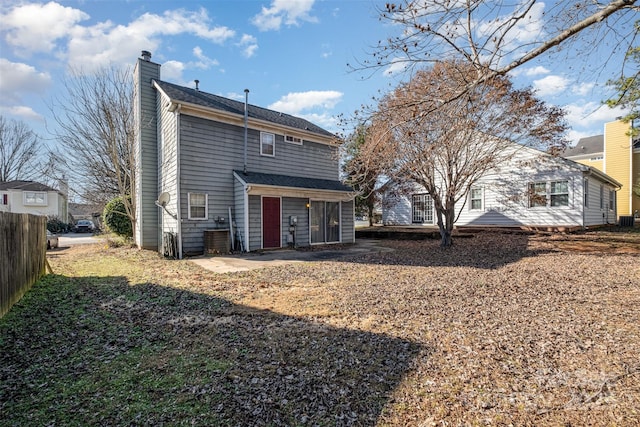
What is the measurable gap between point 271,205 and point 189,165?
10.9ft

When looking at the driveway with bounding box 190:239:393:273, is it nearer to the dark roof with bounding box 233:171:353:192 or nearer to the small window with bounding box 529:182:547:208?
the dark roof with bounding box 233:171:353:192

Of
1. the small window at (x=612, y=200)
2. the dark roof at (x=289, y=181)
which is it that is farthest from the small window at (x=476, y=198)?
the small window at (x=612, y=200)

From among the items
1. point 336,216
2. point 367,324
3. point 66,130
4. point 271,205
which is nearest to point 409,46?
point 367,324

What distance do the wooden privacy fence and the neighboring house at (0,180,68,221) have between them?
33003 mm

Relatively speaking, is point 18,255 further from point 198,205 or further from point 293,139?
point 293,139

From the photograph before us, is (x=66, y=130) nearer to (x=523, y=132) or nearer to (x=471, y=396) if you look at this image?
(x=471, y=396)

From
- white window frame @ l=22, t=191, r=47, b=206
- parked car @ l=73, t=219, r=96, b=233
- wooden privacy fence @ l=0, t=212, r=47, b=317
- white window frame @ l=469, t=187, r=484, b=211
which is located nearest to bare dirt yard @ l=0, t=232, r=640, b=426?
wooden privacy fence @ l=0, t=212, r=47, b=317

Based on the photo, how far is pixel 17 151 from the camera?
118 ft

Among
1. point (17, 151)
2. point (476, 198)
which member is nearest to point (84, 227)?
point (17, 151)

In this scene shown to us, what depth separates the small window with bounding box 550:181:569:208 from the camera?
1554 centimetres

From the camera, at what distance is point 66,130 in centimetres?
1438

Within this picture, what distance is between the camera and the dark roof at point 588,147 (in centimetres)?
2851

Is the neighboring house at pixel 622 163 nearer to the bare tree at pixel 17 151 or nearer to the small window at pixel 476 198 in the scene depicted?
the small window at pixel 476 198

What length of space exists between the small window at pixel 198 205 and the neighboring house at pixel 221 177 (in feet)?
0.12
